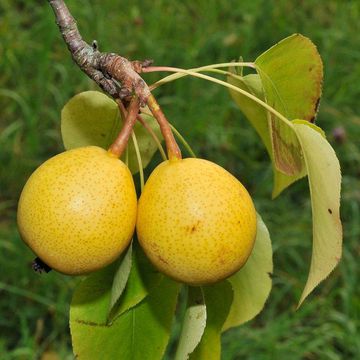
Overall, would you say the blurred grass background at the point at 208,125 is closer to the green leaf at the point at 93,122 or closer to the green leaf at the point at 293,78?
the green leaf at the point at 93,122

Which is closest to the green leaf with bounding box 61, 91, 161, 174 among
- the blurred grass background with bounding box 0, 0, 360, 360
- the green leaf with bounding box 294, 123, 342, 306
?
the green leaf with bounding box 294, 123, 342, 306

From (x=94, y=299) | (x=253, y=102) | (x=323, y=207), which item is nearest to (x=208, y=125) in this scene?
(x=253, y=102)

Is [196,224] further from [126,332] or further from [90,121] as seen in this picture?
[90,121]

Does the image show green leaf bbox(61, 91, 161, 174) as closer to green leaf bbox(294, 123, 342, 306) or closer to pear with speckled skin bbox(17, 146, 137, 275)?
pear with speckled skin bbox(17, 146, 137, 275)

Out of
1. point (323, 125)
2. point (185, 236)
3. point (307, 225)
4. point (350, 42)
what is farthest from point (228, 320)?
point (350, 42)

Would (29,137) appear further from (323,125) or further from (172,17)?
(323,125)
